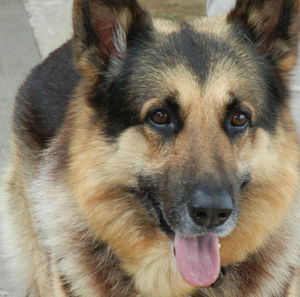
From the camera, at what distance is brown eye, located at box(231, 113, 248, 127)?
11.3ft

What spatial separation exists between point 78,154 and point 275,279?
1392 millimetres

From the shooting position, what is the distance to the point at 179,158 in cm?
332

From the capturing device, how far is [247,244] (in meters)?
3.64

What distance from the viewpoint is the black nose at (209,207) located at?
314cm

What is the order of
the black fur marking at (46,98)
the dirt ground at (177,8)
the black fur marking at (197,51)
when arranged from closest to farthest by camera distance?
the black fur marking at (197,51) < the black fur marking at (46,98) < the dirt ground at (177,8)

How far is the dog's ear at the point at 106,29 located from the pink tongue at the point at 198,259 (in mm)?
1103

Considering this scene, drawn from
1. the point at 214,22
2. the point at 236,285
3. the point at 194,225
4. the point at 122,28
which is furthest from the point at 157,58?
the point at 236,285

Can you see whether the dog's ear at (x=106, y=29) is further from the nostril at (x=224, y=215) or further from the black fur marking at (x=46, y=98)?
the nostril at (x=224, y=215)

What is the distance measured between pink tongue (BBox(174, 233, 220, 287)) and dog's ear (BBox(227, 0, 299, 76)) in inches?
43.3

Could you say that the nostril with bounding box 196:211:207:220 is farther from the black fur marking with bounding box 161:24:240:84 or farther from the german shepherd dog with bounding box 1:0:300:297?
the black fur marking with bounding box 161:24:240:84

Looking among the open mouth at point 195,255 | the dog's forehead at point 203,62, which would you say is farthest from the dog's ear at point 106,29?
the open mouth at point 195,255

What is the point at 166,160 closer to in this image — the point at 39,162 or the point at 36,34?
the point at 39,162

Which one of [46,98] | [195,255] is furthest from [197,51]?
[46,98]

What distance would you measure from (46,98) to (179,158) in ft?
5.97
